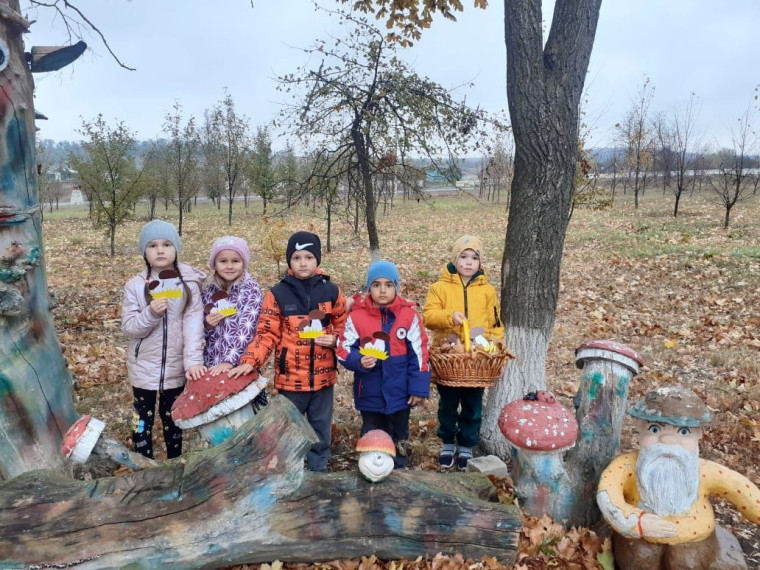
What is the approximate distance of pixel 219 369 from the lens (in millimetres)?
3117

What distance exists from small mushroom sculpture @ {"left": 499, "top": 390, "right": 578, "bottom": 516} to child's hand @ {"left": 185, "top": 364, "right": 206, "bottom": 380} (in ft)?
6.05

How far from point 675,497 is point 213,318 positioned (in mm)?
2799

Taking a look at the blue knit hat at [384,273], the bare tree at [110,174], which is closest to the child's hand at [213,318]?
the blue knit hat at [384,273]

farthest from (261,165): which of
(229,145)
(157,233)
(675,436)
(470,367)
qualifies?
(675,436)

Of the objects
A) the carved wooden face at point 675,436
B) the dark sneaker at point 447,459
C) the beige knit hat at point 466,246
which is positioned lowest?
the dark sneaker at point 447,459

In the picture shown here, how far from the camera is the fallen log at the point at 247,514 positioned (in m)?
2.46

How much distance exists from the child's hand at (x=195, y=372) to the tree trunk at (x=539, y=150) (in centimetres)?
212

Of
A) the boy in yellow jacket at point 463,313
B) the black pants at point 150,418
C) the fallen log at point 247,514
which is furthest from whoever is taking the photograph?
the boy in yellow jacket at point 463,313

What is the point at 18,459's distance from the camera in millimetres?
3047

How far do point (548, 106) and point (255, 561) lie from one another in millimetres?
3288

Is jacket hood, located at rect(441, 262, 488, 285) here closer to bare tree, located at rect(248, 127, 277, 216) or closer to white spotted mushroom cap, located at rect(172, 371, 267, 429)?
white spotted mushroom cap, located at rect(172, 371, 267, 429)

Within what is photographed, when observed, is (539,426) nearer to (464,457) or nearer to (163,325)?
(464,457)

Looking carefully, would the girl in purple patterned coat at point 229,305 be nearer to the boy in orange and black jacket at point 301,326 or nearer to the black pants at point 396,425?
the boy in orange and black jacket at point 301,326

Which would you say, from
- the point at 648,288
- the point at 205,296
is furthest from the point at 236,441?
the point at 648,288
